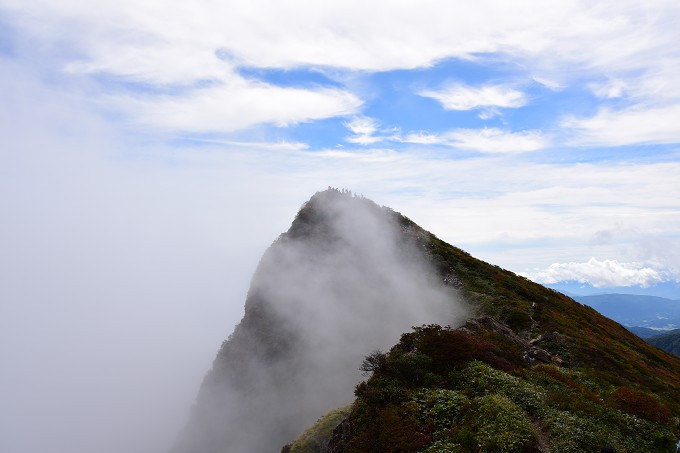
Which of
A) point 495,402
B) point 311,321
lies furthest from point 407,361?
point 311,321

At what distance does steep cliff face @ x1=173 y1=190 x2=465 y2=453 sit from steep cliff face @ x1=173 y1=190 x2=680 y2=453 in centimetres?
17

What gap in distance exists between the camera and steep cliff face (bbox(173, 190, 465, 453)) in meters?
52.2

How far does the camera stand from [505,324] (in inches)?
1730

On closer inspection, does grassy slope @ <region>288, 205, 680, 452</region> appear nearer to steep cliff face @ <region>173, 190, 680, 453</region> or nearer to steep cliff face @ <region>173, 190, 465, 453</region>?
steep cliff face @ <region>173, 190, 680, 453</region>

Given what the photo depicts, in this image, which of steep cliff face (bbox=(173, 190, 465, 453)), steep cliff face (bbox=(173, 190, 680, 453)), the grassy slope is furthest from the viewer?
steep cliff face (bbox=(173, 190, 465, 453))

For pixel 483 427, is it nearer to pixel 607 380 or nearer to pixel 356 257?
pixel 607 380

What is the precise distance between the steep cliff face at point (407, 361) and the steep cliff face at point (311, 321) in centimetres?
17

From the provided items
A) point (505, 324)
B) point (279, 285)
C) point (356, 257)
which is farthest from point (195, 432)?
point (505, 324)

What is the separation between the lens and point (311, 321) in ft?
186

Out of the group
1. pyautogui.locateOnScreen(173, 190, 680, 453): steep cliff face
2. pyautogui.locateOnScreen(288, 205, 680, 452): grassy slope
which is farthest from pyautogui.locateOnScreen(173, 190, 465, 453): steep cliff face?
pyautogui.locateOnScreen(288, 205, 680, 452): grassy slope

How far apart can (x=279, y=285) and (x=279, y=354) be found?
9.77 m

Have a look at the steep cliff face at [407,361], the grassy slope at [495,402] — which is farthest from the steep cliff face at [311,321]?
the grassy slope at [495,402]

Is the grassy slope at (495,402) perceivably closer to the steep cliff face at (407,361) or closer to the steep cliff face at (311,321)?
the steep cliff face at (407,361)

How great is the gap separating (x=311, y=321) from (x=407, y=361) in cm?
3170
